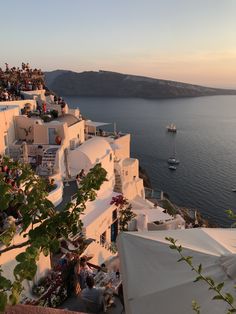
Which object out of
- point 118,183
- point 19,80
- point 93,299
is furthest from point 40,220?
point 19,80

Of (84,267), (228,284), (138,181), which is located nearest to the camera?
(228,284)

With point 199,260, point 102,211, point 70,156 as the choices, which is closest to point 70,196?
point 102,211

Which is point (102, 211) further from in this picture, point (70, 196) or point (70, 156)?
point (70, 156)

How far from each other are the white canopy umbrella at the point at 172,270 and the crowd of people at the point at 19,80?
18603 mm

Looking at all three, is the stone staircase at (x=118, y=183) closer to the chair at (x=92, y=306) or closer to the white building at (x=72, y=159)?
the white building at (x=72, y=159)

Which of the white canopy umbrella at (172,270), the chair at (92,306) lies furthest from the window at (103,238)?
the white canopy umbrella at (172,270)

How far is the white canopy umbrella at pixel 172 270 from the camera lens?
5.07 metres

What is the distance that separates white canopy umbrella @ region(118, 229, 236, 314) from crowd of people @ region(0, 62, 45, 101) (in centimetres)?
1860

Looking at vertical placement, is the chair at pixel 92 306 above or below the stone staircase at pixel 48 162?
below

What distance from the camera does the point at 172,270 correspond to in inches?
225

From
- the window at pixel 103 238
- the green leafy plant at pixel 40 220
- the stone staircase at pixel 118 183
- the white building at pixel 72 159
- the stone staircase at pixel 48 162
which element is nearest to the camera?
the green leafy plant at pixel 40 220

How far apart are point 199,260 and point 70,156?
42.1 ft

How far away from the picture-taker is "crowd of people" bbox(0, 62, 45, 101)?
24.9 m

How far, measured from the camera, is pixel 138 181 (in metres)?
26.2
